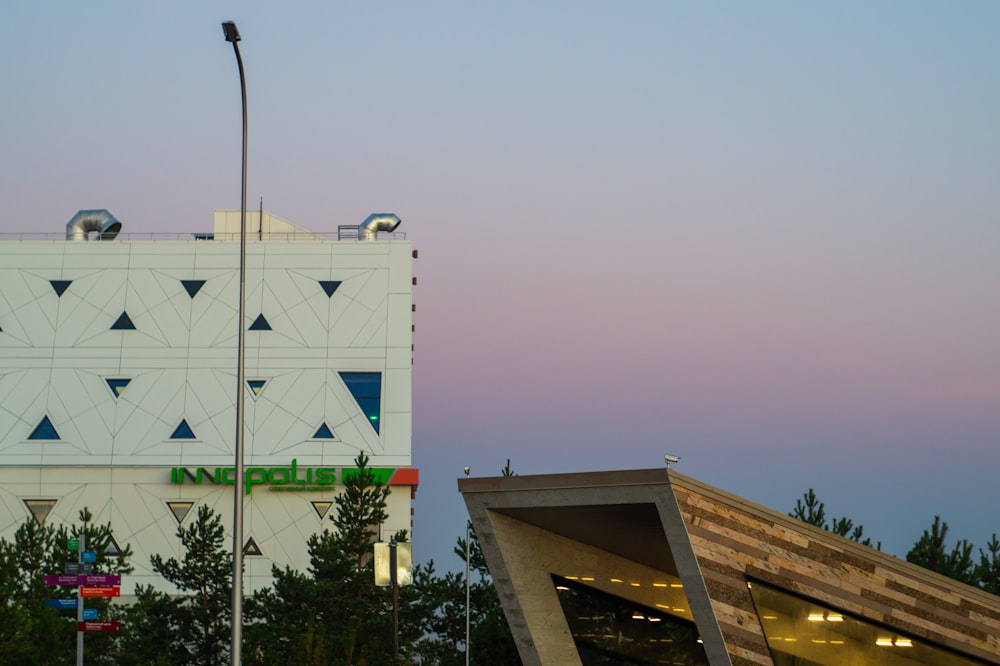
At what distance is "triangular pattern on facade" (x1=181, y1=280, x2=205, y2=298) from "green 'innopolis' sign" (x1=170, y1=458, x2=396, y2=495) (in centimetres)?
1058

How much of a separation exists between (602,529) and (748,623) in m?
5.35

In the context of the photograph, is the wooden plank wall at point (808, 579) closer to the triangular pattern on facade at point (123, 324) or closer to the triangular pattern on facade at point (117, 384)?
the triangular pattern on facade at point (117, 384)

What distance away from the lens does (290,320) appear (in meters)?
71.1

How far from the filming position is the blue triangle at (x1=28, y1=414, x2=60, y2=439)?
69375 millimetres

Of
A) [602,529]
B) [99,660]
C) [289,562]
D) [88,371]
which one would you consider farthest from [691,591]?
[88,371]

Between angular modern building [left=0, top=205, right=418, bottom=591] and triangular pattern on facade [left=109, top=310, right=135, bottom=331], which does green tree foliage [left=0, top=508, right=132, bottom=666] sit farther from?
triangular pattern on facade [left=109, top=310, right=135, bottom=331]

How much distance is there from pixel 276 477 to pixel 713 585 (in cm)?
4407

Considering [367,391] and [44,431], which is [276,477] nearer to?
[367,391]

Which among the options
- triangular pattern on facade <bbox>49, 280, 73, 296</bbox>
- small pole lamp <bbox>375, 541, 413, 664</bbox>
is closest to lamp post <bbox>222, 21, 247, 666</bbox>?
small pole lamp <bbox>375, 541, 413, 664</bbox>

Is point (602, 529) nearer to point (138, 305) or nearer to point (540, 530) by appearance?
point (540, 530)

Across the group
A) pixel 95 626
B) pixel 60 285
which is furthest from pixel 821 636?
pixel 60 285

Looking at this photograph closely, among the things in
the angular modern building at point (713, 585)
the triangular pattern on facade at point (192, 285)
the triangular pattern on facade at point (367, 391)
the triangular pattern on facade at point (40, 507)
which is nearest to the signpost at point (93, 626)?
the angular modern building at point (713, 585)

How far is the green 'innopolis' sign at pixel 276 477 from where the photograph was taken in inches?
2672

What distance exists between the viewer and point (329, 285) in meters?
72.0
